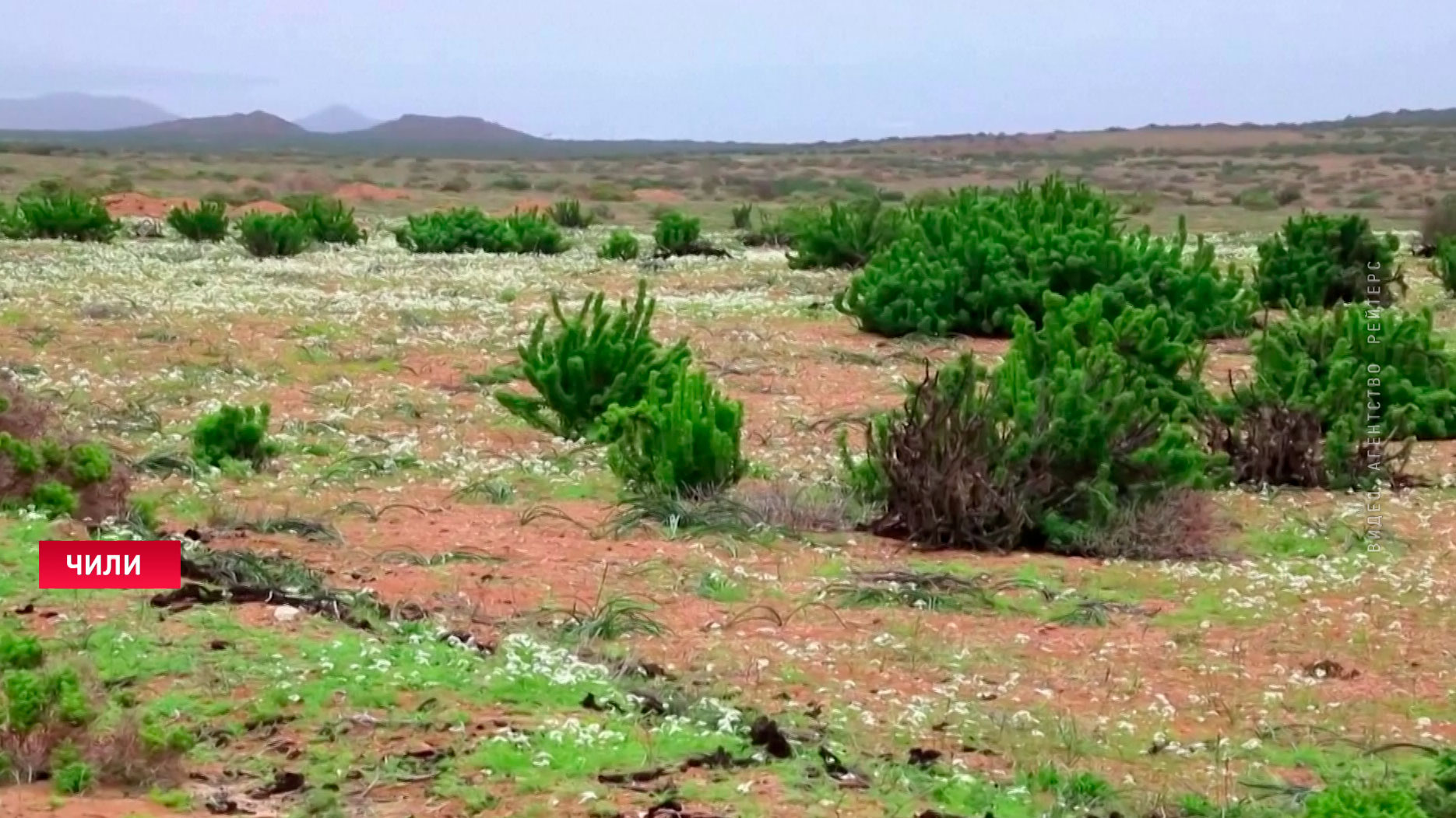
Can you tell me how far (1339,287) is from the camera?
66.0 ft

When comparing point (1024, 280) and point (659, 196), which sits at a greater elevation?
point (1024, 280)

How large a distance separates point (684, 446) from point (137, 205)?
29.9 metres

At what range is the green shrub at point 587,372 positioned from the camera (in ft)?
37.7

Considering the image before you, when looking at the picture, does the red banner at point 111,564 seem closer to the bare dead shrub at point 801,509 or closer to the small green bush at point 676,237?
the bare dead shrub at point 801,509

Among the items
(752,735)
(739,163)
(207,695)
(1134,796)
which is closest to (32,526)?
(207,695)

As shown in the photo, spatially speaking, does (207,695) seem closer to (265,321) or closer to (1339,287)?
(265,321)

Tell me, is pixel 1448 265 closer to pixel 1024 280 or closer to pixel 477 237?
pixel 1024 280

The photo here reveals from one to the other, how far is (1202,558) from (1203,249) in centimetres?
934

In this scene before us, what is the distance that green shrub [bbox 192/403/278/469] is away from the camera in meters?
9.84

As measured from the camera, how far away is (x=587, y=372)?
11656 mm

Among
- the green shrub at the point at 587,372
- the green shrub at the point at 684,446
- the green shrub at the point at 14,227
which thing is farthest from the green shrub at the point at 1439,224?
the green shrub at the point at 14,227

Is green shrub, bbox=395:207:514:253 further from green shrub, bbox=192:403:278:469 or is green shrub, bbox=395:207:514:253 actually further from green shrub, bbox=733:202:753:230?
green shrub, bbox=192:403:278:469

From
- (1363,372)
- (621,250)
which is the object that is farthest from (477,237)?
(1363,372)

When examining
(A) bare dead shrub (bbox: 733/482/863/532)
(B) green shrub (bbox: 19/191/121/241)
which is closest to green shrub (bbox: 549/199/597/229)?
(B) green shrub (bbox: 19/191/121/241)
